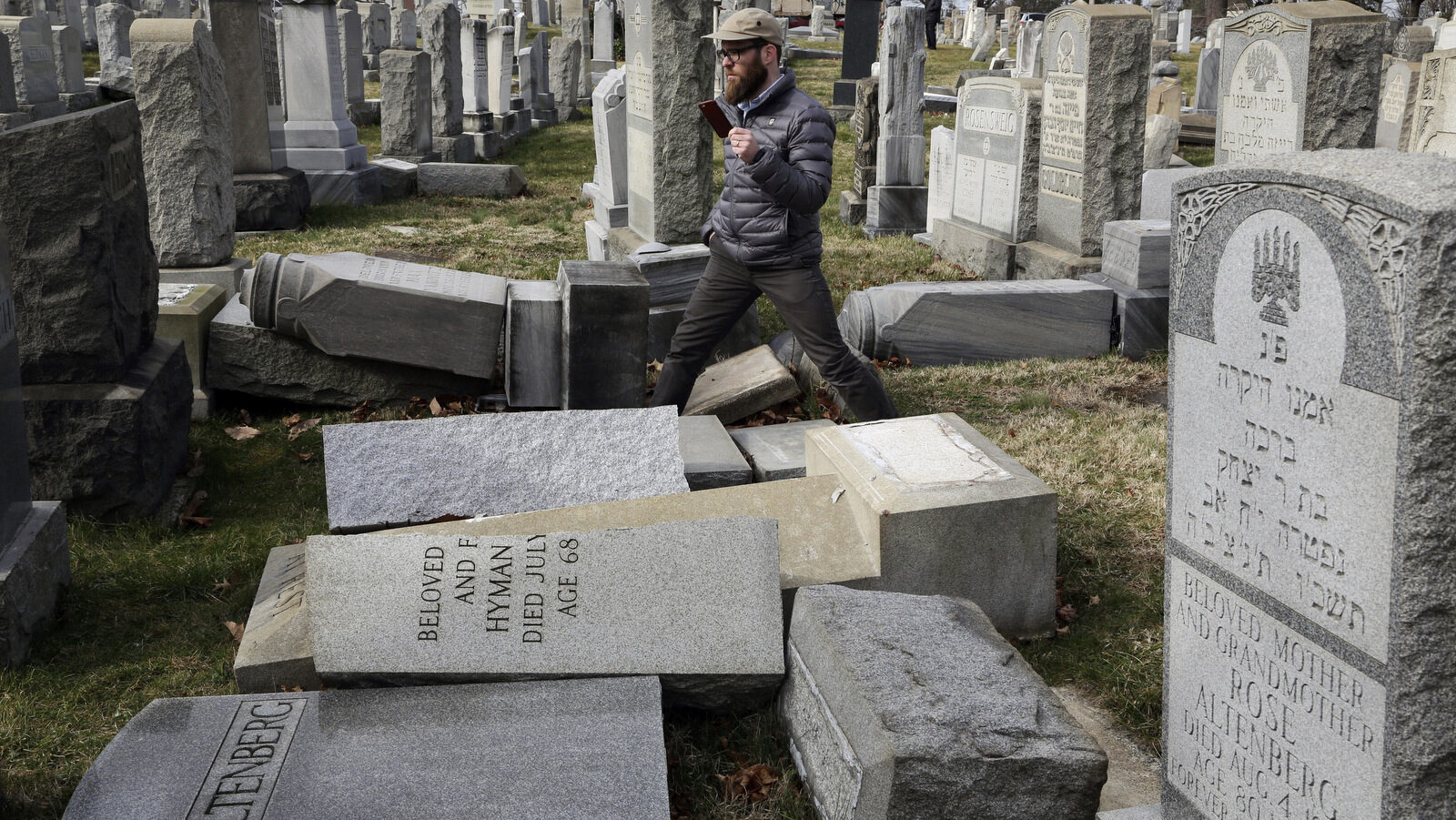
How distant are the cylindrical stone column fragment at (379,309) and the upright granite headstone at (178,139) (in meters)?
1.86

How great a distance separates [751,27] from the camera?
4883 millimetres

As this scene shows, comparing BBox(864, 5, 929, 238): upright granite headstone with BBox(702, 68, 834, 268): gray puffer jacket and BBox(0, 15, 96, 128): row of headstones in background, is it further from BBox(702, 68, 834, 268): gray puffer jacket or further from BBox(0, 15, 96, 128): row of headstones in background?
BBox(0, 15, 96, 128): row of headstones in background

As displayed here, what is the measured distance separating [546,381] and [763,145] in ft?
6.21

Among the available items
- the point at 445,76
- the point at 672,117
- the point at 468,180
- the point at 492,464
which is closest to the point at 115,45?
the point at 445,76

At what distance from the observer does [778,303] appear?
17.1 ft

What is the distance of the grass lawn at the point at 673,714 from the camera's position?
131 inches

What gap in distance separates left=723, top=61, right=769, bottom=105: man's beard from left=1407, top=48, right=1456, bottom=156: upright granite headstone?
8.03 meters

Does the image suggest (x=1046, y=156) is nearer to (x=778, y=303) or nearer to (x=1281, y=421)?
(x=778, y=303)

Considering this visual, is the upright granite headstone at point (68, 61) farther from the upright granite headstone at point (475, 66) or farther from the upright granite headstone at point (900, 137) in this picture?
the upright granite headstone at point (900, 137)

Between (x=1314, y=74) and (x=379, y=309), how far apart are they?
5.65 m

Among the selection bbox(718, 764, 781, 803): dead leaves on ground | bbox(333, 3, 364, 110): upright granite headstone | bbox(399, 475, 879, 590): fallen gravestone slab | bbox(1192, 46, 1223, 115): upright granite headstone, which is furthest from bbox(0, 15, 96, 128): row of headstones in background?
bbox(1192, 46, 1223, 115): upright granite headstone

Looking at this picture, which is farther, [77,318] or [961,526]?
[77,318]

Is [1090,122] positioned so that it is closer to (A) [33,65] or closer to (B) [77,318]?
(B) [77,318]

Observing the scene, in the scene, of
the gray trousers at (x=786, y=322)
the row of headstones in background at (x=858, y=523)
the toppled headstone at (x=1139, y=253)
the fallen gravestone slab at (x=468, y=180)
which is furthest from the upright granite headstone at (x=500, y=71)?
the row of headstones in background at (x=858, y=523)
